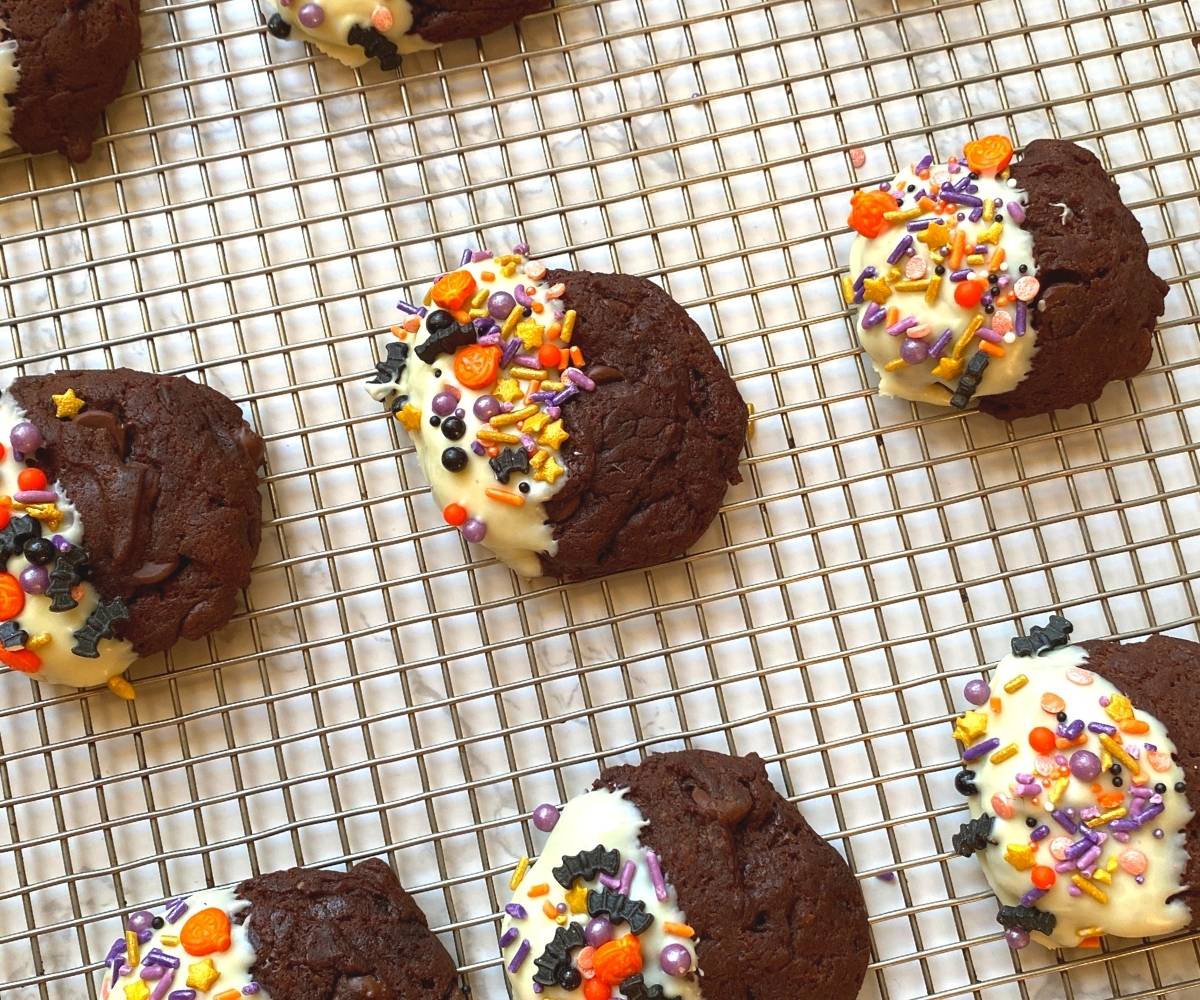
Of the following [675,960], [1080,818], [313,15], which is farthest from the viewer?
[313,15]

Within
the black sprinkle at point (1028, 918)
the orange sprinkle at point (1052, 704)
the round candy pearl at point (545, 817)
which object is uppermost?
the round candy pearl at point (545, 817)

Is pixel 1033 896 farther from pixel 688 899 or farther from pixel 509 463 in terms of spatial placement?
pixel 509 463

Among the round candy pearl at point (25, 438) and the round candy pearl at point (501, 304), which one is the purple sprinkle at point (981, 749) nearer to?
the round candy pearl at point (501, 304)

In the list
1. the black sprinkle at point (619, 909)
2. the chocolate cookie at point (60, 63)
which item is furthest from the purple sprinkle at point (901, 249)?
the chocolate cookie at point (60, 63)

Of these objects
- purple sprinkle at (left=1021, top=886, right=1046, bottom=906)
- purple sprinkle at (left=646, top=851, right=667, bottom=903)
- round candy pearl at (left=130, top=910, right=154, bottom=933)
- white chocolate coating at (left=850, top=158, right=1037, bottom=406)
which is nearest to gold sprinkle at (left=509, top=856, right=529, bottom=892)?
purple sprinkle at (left=646, top=851, right=667, bottom=903)

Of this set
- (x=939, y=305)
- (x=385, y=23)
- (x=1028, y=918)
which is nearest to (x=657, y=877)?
(x=1028, y=918)

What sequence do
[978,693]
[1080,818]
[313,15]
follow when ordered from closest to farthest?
[1080,818] < [978,693] < [313,15]

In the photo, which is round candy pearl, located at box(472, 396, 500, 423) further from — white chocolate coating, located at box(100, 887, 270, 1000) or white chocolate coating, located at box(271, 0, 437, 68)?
white chocolate coating, located at box(100, 887, 270, 1000)
